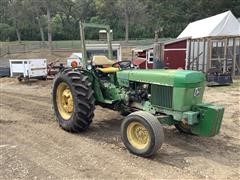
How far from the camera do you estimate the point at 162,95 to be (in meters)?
6.54

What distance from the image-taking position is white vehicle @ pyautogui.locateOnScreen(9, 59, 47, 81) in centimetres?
1802

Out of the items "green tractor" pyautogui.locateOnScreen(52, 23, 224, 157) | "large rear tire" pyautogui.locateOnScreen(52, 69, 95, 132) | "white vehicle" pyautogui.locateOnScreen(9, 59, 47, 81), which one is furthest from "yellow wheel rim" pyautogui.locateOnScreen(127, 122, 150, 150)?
"white vehicle" pyautogui.locateOnScreen(9, 59, 47, 81)

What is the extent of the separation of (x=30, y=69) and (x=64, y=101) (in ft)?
34.7

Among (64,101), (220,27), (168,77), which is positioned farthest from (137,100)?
(220,27)

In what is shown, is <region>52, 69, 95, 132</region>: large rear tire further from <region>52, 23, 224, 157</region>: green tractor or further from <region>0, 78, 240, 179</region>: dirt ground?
<region>0, 78, 240, 179</region>: dirt ground

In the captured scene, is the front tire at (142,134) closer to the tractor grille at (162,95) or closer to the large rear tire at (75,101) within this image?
the tractor grille at (162,95)

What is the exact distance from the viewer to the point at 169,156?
19.9 feet

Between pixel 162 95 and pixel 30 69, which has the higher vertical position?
pixel 162 95

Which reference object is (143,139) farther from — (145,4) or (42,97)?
(145,4)

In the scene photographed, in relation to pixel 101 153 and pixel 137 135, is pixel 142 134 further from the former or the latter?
pixel 101 153

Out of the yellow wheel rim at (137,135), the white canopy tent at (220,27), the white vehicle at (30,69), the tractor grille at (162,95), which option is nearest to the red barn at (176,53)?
the white canopy tent at (220,27)

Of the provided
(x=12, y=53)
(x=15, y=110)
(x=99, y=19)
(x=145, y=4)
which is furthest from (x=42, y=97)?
(x=99, y=19)

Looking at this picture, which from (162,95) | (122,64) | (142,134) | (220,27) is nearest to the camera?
(142,134)

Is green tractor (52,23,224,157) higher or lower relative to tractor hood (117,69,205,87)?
lower
